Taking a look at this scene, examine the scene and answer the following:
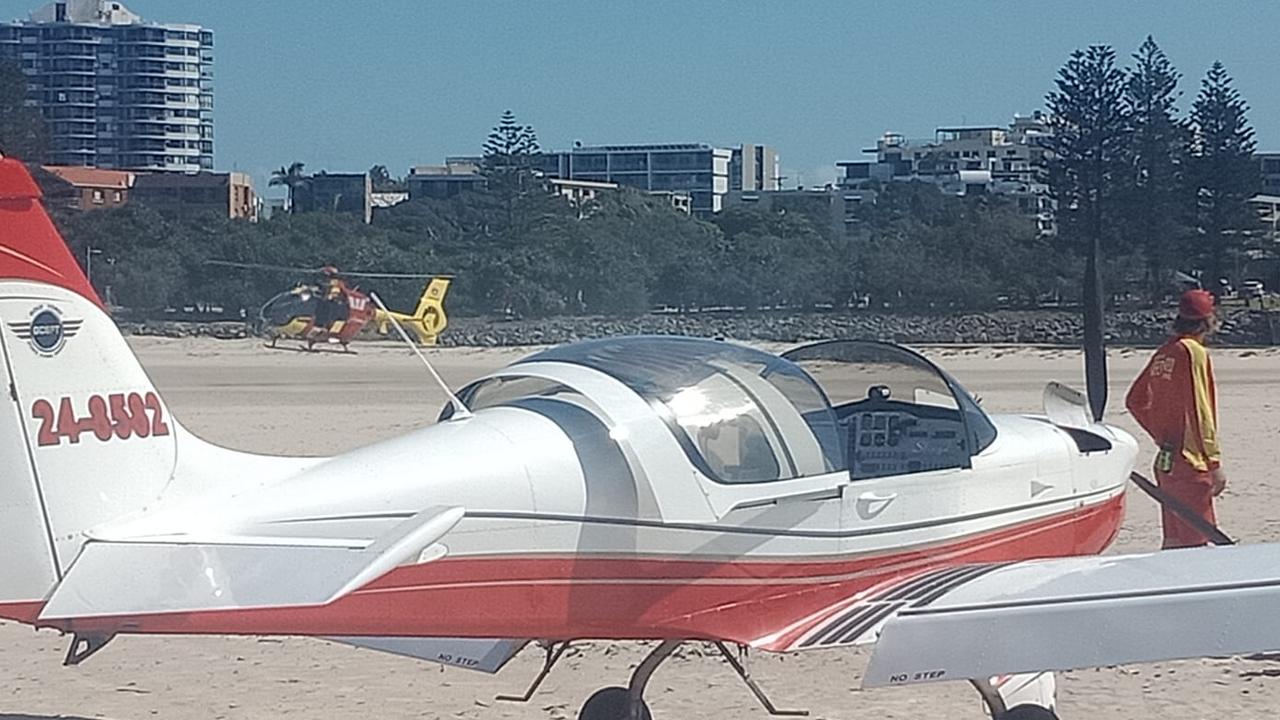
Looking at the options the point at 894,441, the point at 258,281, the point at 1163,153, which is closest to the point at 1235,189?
the point at 1163,153

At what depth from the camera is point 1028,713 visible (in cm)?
577

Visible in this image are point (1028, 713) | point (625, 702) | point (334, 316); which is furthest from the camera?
point (334, 316)

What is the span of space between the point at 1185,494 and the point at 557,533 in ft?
14.0

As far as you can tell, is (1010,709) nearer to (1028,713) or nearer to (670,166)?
(1028,713)

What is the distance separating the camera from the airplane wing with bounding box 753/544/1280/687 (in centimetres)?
480

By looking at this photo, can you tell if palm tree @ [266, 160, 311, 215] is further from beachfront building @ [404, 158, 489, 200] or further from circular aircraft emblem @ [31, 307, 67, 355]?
circular aircraft emblem @ [31, 307, 67, 355]

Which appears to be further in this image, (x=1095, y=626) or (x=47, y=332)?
(x=47, y=332)

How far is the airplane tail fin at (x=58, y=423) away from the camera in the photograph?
4.91m

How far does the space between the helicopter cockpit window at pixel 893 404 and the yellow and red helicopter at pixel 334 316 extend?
31123mm

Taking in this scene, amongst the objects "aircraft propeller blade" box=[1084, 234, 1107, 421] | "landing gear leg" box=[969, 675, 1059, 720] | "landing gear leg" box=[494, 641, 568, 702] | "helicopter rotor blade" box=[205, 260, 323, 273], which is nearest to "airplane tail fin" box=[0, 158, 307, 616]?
"landing gear leg" box=[494, 641, 568, 702]

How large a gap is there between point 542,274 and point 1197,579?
41.9m

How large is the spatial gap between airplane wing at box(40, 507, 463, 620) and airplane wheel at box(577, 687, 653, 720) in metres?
2.02

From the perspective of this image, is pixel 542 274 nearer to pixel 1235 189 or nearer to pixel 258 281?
pixel 258 281

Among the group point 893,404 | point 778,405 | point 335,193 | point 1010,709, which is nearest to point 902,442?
point 893,404
